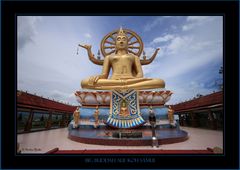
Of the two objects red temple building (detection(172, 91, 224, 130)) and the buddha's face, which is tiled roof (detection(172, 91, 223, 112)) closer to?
red temple building (detection(172, 91, 224, 130))

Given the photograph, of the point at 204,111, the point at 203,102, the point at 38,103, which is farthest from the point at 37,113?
the point at 204,111

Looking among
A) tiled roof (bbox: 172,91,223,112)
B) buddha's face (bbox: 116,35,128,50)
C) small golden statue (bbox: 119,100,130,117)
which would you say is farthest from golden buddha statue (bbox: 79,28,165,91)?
tiled roof (bbox: 172,91,223,112)

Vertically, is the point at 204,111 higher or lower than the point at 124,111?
lower

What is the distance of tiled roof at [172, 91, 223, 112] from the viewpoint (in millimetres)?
4242

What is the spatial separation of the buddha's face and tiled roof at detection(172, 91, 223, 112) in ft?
8.30

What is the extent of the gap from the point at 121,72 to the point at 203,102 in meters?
2.32

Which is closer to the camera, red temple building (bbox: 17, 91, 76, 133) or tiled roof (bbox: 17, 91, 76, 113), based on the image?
tiled roof (bbox: 17, 91, 76, 113)

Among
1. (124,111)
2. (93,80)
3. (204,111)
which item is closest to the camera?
(124,111)

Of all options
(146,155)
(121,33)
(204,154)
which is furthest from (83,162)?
(121,33)

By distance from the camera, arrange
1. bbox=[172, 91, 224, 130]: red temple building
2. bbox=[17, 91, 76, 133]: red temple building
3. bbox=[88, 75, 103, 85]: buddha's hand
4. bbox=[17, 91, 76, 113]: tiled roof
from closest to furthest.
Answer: bbox=[17, 91, 76, 113]: tiled roof, bbox=[17, 91, 76, 133]: red temple building, bbox=[172, 91, 224, 130]: red temple building, bbox=[88, 75, 103, 85]: buddha's hand

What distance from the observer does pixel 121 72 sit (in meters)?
5.14

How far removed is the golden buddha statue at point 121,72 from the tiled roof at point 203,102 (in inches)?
47.0

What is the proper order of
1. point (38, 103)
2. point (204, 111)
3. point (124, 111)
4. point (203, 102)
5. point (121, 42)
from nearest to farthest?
point (124, 111) < point (38, 103) < point (203, 102) < point (121, 42) < point (204, 111)

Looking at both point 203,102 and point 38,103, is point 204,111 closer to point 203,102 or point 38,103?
point 203,102
